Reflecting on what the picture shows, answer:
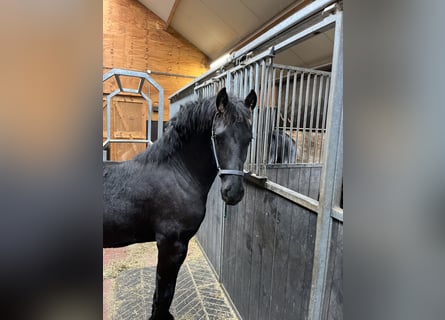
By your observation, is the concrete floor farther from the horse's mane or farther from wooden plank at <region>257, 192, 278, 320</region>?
the horse's mane

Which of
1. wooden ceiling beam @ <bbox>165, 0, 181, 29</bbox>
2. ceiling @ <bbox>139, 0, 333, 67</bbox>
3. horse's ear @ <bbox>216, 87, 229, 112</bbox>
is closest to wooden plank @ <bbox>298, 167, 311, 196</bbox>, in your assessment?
horse's ear @ <bbox>216, 87, 229, 112</bbox>

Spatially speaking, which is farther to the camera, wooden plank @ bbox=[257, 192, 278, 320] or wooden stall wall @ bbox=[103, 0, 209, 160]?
wooden stall wall @ bbox=[103, 0, 209, 160]

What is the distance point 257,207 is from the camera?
4.58 ft

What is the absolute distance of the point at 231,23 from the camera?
4.41m

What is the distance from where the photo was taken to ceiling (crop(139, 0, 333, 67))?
3.55 meters

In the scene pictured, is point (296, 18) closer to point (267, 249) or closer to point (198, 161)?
point (198, 161)

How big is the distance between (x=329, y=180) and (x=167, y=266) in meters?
0.93

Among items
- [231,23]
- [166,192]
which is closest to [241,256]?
[166,192]

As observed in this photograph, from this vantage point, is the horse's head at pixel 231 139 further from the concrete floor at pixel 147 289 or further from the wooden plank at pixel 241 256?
the concrete floor at pixel 147 289

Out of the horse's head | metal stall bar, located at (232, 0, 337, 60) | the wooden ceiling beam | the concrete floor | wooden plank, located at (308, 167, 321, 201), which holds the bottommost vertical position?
the concrete floor

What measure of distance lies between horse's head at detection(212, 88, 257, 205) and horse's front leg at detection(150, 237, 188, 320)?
44 cm

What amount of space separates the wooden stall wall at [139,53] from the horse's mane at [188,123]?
3987mm
